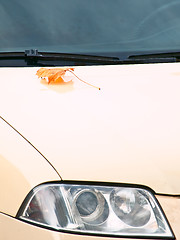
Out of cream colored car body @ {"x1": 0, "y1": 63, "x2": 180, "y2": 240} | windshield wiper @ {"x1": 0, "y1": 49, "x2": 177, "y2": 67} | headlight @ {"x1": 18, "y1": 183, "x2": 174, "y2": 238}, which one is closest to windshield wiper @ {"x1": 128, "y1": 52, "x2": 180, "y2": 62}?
windshield wiper @ {"x1": 0, "y1": 49, "x2": 177, "y2": 67}

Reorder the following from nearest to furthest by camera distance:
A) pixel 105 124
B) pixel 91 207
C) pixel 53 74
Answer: pixel 91 207
pixel 105 124
pixel 53 74

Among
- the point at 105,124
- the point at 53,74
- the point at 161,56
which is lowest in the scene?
the point at 105,124

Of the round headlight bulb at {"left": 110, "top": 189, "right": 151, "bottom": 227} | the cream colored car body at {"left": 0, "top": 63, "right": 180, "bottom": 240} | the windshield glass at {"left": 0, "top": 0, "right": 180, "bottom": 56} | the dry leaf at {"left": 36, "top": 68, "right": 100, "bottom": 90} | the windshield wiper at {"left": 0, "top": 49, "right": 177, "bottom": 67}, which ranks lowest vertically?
the round headlight bulb at {"left": 110, "top": 189, "right": 151, "bottom": 227}

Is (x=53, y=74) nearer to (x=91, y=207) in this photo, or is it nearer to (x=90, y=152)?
(x=90, y=152)

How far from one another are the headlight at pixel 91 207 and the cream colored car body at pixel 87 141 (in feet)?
0.09

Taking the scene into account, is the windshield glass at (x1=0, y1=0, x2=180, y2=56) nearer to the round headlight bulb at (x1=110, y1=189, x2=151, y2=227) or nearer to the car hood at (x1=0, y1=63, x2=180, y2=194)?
the car hood at (x1=0, y1=63, x2=180, y2=194)

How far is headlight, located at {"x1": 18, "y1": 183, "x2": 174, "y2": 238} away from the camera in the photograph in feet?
3.97

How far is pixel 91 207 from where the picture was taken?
4.00 ft

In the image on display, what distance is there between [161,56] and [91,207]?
1042mm

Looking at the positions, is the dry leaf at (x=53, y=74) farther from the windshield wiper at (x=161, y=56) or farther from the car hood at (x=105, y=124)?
the windshield wiper at (x=161, y=56)

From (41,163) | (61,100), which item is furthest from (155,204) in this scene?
(61,100)

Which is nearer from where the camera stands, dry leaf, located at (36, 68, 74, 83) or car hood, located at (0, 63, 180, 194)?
car hood, located at (0, 63, 180, 194)

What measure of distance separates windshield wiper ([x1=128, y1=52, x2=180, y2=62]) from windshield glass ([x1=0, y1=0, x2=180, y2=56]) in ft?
0.13

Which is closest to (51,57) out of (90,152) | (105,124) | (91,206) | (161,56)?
(161,56)
